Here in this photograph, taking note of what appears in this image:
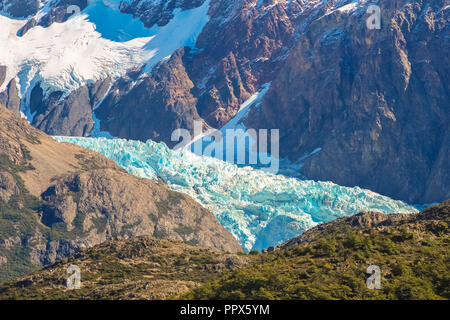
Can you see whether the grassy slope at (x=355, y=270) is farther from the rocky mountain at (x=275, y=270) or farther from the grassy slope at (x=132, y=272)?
the grassy slope at (x=132, y=272)

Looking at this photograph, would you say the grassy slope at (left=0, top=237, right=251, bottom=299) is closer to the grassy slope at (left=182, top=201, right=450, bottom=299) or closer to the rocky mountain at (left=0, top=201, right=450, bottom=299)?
the rocky mountain at (left=0, top=201, right=450, bottom=299)

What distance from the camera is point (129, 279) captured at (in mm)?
97750

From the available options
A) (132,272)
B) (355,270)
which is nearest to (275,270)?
(355,270)

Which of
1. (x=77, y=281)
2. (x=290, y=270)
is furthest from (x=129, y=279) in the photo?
(x=290, y=270)

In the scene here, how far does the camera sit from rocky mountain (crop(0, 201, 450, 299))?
72.2 meters

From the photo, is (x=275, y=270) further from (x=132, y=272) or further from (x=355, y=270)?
(x=132, y=272)

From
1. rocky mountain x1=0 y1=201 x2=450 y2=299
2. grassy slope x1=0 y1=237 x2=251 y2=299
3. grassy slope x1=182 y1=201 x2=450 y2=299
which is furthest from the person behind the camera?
grassy slope x1=0 y1=237 x2=251 y2=299

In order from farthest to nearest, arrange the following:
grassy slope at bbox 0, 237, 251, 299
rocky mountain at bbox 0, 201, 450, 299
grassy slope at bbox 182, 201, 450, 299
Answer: grassy slope at bbox 0, 237, 251, 299, rocky mountain at bbox 0, 201, 450, 299, grassy slope at bbox 182, 201, 450, 299

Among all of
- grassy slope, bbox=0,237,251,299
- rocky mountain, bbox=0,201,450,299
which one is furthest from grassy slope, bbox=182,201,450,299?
grassy slope, bbox=0,237,251,299

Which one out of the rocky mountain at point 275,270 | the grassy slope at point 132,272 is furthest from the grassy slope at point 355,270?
the grassy slope at point 132,272
